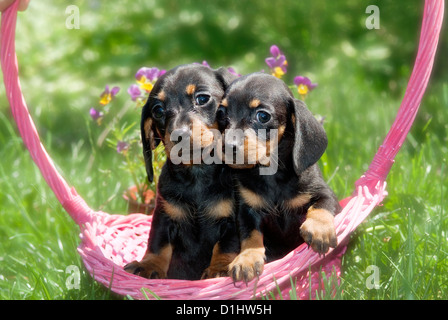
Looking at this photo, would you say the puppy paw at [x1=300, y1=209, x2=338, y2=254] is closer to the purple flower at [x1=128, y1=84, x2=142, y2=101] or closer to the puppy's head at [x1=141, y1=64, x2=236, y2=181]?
the puppy's head at [x1=141, y1=64, x2=236, y2=181]

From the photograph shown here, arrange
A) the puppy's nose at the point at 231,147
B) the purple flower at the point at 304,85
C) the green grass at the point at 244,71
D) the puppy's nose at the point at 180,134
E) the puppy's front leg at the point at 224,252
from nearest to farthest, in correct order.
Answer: the puppy's nose at the point at 231,147 → the puppy's nose at the point at 180,134 → the puppy's front leg at the point at 224,252 → the green grass at the point at 244,71 → the purple flower at the point at 304,85

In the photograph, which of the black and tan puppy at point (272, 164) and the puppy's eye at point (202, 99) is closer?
the black and tan puppy at point (272, 164)

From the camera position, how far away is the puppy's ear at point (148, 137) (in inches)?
117

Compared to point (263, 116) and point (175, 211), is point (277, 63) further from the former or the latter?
point (175, 211)

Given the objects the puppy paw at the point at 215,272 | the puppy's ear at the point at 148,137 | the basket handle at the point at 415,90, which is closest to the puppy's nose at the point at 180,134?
the puppy's ear at the point at 148,137

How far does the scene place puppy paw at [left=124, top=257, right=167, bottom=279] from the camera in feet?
8.96

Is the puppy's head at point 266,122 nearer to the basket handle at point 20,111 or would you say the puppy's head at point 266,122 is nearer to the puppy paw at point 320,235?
the puppy paw at point 320,235

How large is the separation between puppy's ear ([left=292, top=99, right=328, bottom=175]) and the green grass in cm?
54

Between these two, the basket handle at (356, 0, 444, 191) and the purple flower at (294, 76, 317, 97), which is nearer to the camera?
the basket handle at (356, 0, 444, 191)

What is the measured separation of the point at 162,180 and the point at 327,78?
12.1 feet

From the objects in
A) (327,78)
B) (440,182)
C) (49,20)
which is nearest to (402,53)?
(327,78)

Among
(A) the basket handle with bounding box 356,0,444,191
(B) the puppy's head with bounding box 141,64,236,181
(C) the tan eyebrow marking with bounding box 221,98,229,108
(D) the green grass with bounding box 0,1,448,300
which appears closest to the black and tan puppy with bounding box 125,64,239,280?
(B) the puppy's head with bounding box 141,64,236,181

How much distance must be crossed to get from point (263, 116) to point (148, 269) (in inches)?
35.0

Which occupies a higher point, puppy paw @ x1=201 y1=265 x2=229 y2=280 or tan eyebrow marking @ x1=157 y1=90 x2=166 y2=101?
tan eyebrow marking @ x1=157 y1=90 x2=166 y2=101
